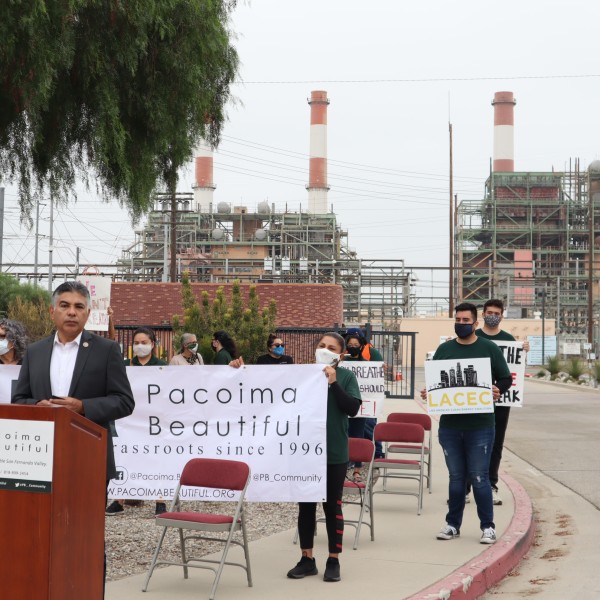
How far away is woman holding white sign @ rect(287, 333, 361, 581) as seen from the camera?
7.24 m

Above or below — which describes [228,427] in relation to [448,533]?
above

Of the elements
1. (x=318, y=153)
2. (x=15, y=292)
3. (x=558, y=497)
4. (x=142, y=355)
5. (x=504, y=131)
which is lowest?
(x=558, y=497)

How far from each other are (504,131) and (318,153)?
56.0ft

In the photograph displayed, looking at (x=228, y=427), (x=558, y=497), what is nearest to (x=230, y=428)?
(x=228, y=427)

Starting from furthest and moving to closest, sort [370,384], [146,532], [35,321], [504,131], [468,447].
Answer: [504,131] < [35,321] < [370,384] < [146,532] < [468,447]

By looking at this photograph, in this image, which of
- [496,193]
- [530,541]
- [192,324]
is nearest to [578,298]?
[496,193]

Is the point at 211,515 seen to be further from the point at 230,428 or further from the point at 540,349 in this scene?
the point at 540,349

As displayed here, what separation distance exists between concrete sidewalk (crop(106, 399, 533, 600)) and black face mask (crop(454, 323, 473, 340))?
5.90 feet

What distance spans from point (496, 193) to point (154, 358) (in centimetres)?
7854

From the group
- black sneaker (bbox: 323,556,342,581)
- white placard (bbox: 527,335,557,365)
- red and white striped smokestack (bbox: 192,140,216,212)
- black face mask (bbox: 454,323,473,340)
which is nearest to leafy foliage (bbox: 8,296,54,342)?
black face mask (bbox: 454,323,473,340)

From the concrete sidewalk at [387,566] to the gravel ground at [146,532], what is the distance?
0.29m

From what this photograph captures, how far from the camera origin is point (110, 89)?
8.76 meters

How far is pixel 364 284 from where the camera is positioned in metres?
67.4

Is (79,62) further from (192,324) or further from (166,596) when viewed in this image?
(192,324)
